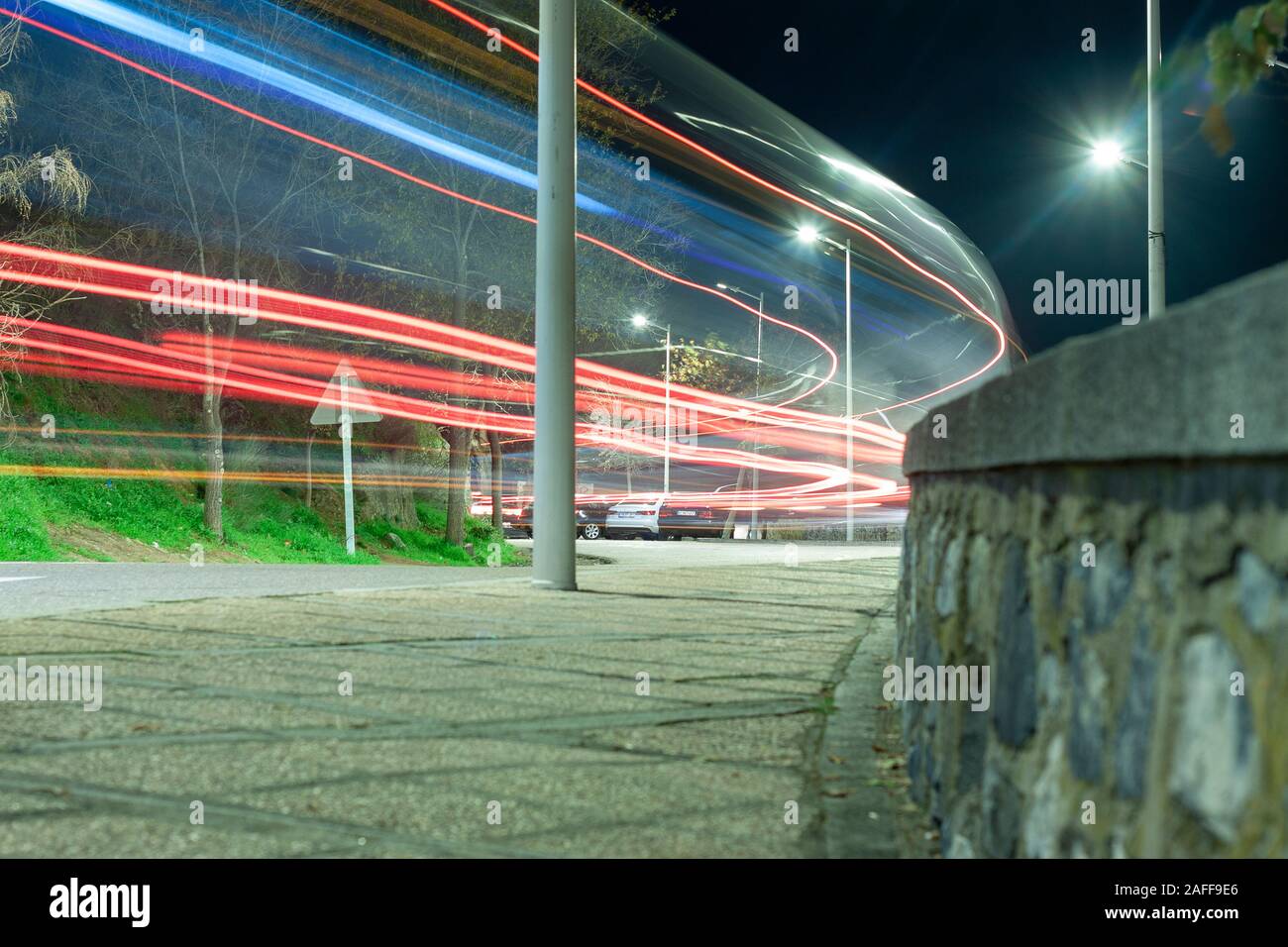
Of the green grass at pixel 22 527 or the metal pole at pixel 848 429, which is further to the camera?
the metal pole at pixel 848 429

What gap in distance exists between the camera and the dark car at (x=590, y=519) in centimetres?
3641

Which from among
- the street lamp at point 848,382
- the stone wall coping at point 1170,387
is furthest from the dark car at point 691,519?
the stone wall coping at point 1170,387

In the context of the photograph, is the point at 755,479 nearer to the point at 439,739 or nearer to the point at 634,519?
the point at 634,519

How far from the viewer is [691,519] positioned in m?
34.7

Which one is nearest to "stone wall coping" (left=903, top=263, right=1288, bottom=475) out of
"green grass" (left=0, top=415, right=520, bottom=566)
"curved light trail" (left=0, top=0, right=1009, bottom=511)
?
"green grass" (left=0, top=415, right=520, bottom=566)

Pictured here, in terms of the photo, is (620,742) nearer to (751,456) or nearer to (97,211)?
(97,211)

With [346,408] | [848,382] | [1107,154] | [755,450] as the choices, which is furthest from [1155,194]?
[755,450]

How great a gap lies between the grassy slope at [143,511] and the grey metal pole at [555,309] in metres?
9.83

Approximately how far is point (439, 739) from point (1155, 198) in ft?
55.6

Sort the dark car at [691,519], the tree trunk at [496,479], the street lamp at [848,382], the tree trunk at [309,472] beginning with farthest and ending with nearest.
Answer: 1. the dark car at [691,519]
2. the street lamp at [848,382]
3. the tree trunk at [496,479]
4. the tree trunk at [309,472]

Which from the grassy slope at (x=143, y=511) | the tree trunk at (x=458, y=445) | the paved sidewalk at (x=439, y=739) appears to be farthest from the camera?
A: the tree trunk at (x=458, y=445)

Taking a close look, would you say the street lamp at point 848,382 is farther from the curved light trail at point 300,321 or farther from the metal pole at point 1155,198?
the metal pole at point 1155,198

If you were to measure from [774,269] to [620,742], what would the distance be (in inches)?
1497
